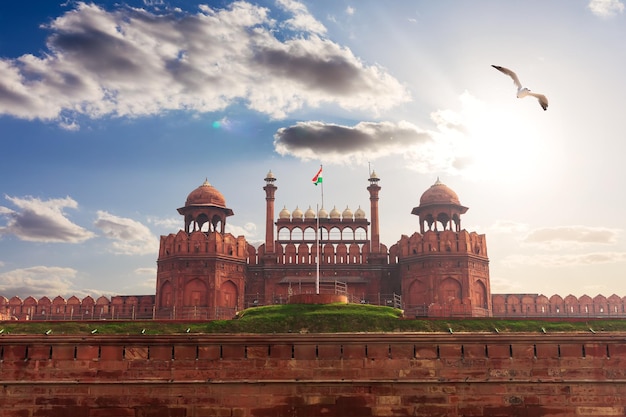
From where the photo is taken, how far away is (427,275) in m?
33.7

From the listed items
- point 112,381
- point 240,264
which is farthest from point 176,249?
point 112,381

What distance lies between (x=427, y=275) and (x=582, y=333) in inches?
527

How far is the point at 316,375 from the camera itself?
20.3 metres

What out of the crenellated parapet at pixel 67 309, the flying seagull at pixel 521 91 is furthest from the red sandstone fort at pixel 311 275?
the flying seagull at pixel 521 91

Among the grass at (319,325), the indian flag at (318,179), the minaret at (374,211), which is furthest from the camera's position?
the minaret at (374,211)

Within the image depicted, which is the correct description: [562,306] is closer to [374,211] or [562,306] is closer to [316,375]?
[374,211]

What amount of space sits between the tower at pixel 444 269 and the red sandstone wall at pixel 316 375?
11.5 m

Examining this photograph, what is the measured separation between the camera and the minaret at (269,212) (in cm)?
3725

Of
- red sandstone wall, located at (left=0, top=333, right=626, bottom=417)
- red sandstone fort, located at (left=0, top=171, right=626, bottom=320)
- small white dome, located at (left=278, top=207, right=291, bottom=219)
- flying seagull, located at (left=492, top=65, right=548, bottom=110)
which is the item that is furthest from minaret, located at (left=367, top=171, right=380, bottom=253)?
flying seagull, located at (left=492, top=65, right=548, bottom=110)

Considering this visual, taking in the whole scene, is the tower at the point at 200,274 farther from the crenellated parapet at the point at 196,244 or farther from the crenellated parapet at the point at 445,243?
the crenellated parapet at the point at 445,243

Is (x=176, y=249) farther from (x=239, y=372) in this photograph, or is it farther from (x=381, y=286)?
(x=239, y=372)

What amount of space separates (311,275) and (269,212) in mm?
5089

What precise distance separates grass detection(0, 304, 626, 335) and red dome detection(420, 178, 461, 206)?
13.8 meters

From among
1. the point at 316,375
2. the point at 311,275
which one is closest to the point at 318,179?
the point at 311,275
